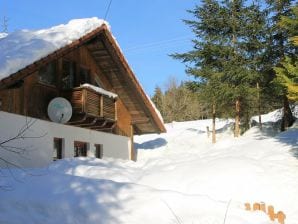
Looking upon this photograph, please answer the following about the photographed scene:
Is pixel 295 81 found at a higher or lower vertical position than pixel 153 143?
higher

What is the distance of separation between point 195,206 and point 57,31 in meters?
9.87

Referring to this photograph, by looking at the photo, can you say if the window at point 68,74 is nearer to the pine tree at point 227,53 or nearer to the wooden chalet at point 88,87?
the wooden chalet at point 88,87

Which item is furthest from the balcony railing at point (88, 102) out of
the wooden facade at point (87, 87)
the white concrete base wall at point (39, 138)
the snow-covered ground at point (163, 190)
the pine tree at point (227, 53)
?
the pine tree at point (227, 53)

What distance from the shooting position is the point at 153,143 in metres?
28.2

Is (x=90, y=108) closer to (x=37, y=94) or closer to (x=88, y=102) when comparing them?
(x=88, y=102)

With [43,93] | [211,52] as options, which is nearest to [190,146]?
[211,52]

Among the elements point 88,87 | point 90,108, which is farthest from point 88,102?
point 88,87

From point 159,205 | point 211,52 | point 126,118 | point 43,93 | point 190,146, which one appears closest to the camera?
point 159,205

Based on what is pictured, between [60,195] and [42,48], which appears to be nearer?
[60,195]

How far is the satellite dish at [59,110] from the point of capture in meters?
15.4

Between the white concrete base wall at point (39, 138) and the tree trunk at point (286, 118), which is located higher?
the tree trunk at point (286, 118)

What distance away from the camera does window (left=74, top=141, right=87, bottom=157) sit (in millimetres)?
17500

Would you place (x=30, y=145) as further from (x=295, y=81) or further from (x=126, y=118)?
(x=295, y=81)

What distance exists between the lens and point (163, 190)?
8898mm
